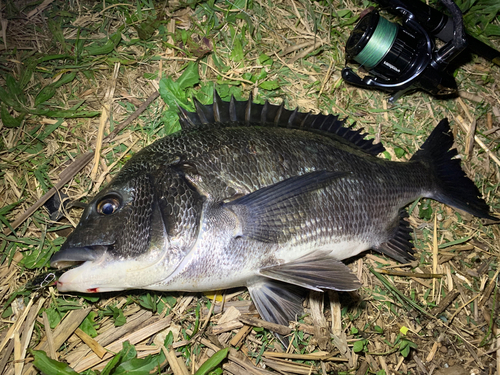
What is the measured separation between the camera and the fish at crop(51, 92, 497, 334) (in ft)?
5.71

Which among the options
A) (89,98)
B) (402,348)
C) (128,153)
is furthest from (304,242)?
(89,98)

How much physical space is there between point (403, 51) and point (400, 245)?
1.47 metres

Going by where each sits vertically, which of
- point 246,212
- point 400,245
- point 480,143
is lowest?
point 400,245

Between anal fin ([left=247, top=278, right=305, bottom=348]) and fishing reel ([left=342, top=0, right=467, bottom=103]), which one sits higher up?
fishing reel ([left=342, top=0, right=467, bottom=103])

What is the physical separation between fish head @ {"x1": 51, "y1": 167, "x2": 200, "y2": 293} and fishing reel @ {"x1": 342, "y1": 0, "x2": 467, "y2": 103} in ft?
5.93

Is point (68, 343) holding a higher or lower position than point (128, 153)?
lower

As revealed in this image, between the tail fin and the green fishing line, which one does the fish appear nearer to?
the tail fin

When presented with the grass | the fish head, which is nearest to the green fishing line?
the grass

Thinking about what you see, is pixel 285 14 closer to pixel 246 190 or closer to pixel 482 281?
pixel 246 190

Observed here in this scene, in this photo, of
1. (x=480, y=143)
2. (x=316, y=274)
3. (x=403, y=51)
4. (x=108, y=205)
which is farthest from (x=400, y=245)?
(x=108, y=205)

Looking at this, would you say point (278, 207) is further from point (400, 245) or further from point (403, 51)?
point (403, 51)

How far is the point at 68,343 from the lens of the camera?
2248 millimetres

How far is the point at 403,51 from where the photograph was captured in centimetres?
257

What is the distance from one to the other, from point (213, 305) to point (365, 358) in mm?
1150
